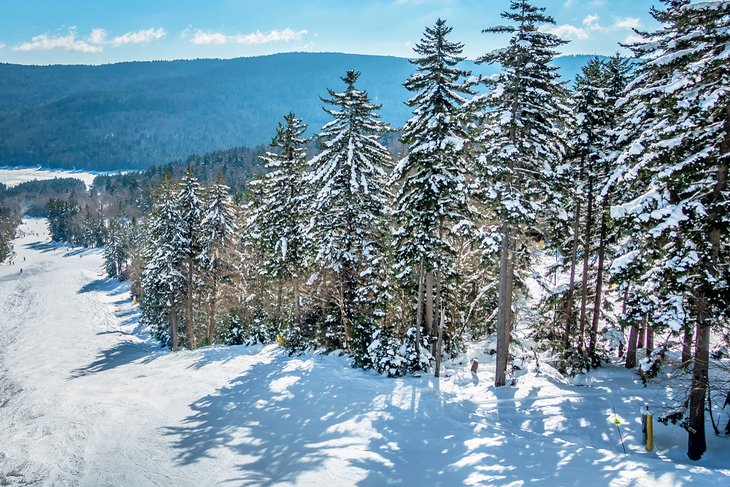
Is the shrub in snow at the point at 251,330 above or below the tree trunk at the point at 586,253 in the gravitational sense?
below

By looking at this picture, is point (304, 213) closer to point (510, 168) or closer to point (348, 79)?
point (348, 79)

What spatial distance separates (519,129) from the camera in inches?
645

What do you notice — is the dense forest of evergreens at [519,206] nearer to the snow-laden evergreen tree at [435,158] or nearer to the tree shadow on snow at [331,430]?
the snow-laden evergreen tree at [435,158]

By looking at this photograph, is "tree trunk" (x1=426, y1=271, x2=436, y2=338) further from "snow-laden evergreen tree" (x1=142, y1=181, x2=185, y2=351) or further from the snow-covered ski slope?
"snow-laden evergreen tree" (x1=142, y1=181, x2=185, y2=351)

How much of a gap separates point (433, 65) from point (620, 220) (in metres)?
9.60

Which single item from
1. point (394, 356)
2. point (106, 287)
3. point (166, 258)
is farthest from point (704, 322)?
point (106, 287)

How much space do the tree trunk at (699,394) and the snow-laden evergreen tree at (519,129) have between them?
6.32 m

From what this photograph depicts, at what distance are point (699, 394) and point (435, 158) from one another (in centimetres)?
1112

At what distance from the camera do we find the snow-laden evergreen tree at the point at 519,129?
1547 centimetres

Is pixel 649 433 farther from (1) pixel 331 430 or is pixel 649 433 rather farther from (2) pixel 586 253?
(2) pixel 586 253

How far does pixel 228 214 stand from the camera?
3244cm

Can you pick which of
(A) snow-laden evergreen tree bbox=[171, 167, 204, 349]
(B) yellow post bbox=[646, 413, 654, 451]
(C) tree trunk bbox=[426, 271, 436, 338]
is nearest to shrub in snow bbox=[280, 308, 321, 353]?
(C) tree trunk bbox=[426, 271, 436, 338]

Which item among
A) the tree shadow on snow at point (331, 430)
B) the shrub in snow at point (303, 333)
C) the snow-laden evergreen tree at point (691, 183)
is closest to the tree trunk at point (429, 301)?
the tree shadow on snow at point (331, 430)

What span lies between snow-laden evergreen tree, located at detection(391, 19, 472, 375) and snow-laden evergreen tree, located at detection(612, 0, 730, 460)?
22.6 ft
